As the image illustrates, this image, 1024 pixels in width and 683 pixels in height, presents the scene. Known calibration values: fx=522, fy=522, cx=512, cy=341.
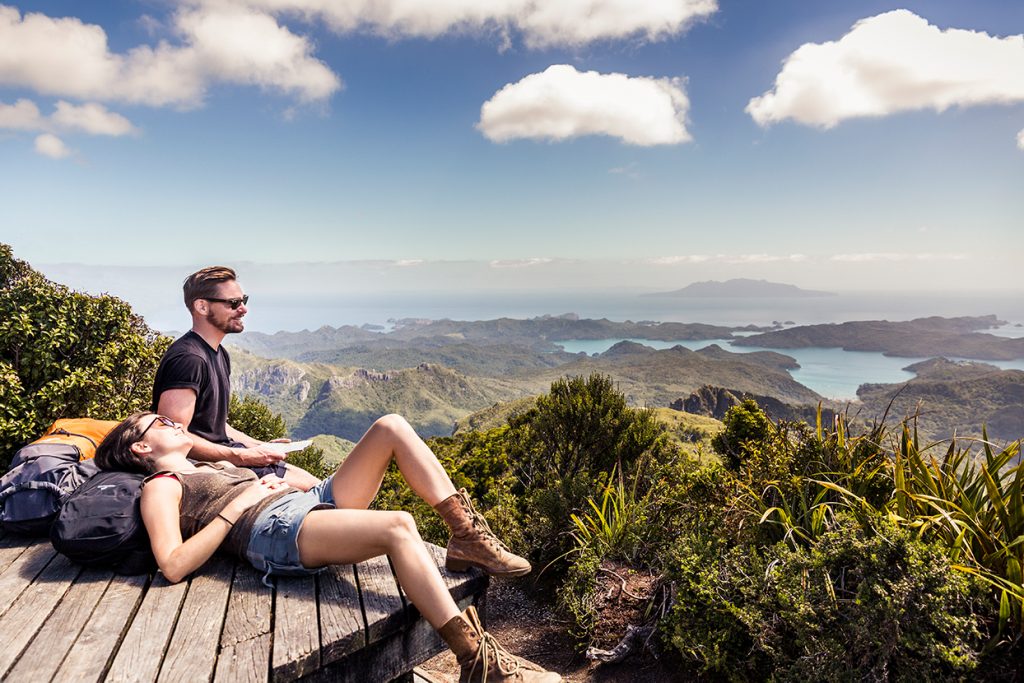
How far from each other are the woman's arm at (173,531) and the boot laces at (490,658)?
53.9 inches

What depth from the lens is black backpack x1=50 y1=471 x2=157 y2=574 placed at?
2.56 m

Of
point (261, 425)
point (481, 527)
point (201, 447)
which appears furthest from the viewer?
point (261, 425)

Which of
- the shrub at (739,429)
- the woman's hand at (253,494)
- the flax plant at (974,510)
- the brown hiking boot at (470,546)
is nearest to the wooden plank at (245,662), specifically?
the woman's hand at (253,494)

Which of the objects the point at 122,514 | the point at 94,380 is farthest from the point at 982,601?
the point at 94,380

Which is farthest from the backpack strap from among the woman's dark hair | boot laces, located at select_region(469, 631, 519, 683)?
boot laces, located at select_region(469, 631, 519, 683)

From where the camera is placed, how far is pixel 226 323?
12.2 feet

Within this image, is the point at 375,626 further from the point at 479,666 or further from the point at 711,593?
the point at 711,593

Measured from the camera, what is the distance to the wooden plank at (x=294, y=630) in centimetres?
208

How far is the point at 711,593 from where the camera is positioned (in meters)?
2.82

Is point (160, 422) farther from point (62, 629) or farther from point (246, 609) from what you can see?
point (246, 609)

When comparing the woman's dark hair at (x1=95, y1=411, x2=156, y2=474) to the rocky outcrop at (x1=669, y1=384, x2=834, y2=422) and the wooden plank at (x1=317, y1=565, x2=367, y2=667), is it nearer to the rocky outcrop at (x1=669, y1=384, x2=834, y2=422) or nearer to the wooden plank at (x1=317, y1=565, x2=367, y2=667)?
the wooden plank at (x1=317, y1=565, x2=367, y2=667)

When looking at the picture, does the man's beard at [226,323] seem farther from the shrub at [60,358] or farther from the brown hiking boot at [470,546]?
the shrub at [60,358]

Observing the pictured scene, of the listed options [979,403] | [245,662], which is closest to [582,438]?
[245,662]

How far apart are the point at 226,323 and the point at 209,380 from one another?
428 millimetres
